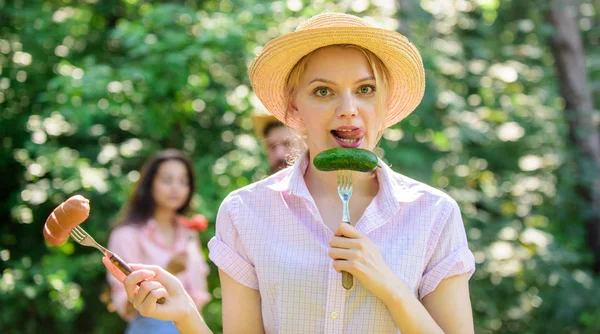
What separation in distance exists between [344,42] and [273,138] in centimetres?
288

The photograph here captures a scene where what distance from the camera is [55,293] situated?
5918mm

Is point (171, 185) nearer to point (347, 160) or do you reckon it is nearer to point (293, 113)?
point (293, 113)

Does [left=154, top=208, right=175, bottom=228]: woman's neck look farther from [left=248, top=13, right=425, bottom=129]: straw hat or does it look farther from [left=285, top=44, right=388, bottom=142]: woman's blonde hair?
[left=285, top=44, right=388, bottom=142]: woman's blonde hair

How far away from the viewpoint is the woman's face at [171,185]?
16.6ft

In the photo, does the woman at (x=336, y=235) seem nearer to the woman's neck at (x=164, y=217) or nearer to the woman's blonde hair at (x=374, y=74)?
the woman's blonde hair at (x=374, y=74)

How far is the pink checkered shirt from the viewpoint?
6.54 feet

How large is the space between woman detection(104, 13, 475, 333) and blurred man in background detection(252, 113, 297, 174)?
7.37 feet

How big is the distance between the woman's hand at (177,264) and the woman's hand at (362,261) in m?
2.84

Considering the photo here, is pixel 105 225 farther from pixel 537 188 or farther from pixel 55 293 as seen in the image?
pixel 537 188

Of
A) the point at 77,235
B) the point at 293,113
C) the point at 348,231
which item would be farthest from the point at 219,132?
the point at 348,231

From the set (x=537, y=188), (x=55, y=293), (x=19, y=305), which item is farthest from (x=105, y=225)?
(x=537, y=188)

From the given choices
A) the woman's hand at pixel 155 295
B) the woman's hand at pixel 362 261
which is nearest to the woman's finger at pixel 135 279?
the woman's hand at pixel 155 295

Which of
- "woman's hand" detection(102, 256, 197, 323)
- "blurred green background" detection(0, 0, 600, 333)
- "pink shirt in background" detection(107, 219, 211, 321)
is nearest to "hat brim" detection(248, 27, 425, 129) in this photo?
"woman's hand" detection(102, 256, 197, 323)

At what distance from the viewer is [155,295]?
6.73 feet
